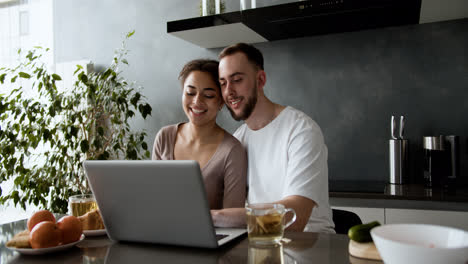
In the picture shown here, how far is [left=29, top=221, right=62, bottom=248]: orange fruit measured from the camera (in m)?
0.98

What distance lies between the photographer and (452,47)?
8.14 ft

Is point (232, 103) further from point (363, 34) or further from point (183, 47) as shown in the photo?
point (183, 47)

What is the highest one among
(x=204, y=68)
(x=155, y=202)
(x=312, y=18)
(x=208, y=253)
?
(x=312, y=18)

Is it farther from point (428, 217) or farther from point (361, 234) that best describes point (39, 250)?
point (428, 217)

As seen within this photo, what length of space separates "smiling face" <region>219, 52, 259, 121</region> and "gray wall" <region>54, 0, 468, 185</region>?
3.58 ft

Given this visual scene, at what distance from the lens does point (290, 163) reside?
5.24ft

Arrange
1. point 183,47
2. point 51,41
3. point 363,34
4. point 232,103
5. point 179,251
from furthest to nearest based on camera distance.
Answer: point 51,41 < point 183,47 < point 363,34 < point 232,103 < point 179,251

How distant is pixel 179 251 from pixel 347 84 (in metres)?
2.03

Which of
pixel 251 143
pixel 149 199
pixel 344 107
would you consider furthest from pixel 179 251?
pixel 344 107

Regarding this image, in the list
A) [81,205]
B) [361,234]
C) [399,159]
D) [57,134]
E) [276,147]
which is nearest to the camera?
[361,234]

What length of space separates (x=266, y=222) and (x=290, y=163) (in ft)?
2.15

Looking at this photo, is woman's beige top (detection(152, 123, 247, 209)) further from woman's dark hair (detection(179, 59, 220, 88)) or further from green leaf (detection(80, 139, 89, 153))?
green leaf (detection(80, 139, 89, 153))

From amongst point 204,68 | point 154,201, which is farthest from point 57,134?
point 154,201

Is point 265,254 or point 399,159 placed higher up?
point 399,159
